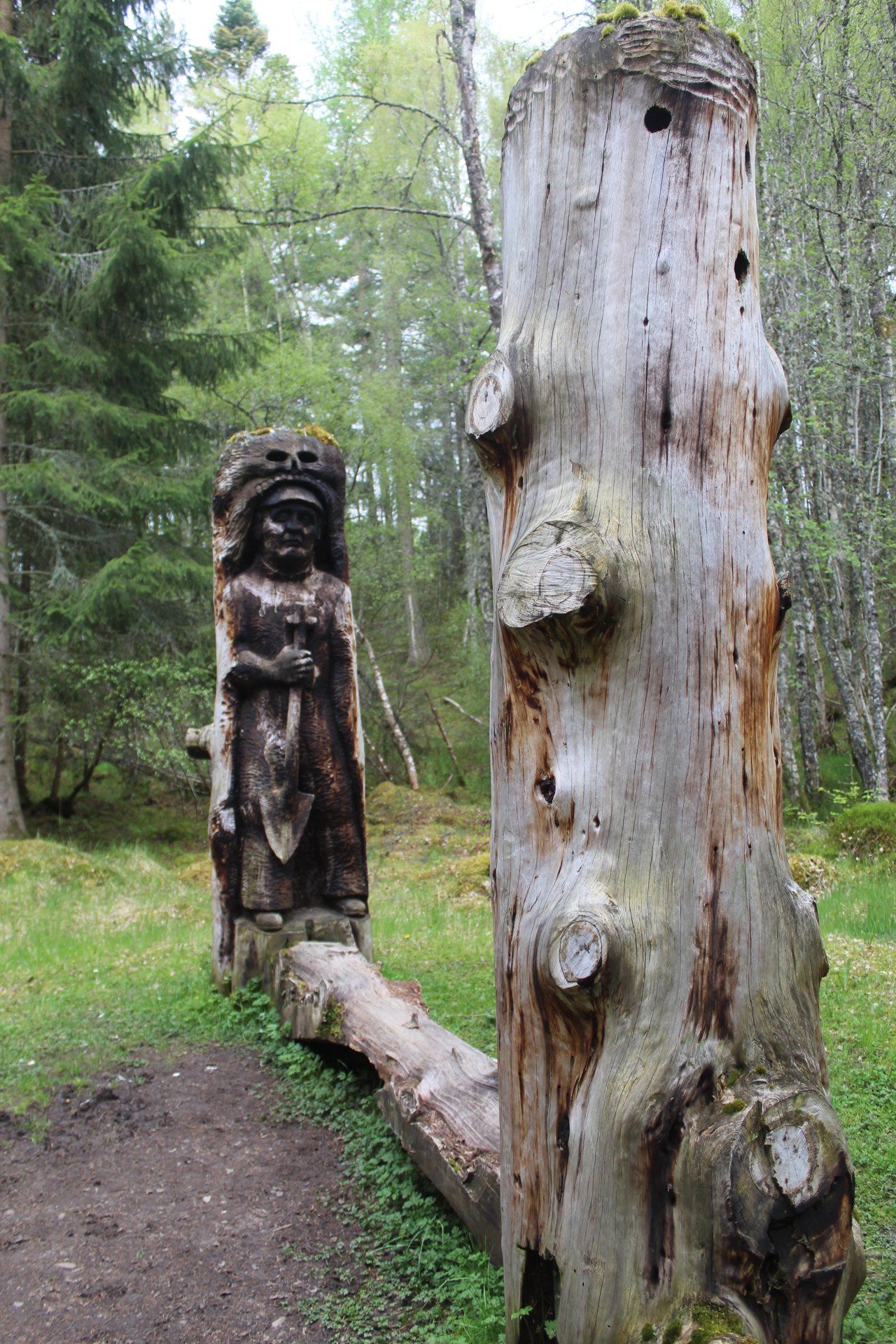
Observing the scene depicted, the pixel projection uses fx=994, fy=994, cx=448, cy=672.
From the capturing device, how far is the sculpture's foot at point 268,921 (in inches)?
249

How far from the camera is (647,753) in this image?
245 centimetres

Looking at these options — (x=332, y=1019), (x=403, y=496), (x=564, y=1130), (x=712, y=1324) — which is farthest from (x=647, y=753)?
(x=403, y=496)

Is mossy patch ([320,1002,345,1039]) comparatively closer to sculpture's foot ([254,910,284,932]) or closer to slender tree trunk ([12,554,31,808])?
sculpture's foot ([254,910,284,932])

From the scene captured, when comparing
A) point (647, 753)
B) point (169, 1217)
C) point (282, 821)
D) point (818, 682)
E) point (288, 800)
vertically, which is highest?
point (818, 682)

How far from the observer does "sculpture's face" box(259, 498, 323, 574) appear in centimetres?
658

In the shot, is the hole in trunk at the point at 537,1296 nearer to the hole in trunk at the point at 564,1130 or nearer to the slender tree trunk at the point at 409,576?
the hole in trunk at the point at 564,1130

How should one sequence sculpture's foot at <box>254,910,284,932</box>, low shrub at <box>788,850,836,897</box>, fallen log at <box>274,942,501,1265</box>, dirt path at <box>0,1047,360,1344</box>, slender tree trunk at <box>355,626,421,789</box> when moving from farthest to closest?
slender tree trunk at <box>355,626,421,789</box> < low shrub at <box>788,850,836,897</box> < sculpture's foot at <box>254,910,284,932</box> < fallen log at <box>274,942,501,1265</box> < dirt path at <box>0,1047,360,1344</box>

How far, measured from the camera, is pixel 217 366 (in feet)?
47.5

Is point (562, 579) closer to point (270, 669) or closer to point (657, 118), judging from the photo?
point (657, 118)

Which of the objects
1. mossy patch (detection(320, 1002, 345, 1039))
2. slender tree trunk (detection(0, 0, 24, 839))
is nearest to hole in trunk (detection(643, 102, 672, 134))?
mossy patch (detection(320, 1002, 345, 1039))

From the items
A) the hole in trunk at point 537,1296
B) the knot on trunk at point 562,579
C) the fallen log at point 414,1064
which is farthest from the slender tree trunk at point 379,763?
the knot on trunk at point 562,579

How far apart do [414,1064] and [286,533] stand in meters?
3.58

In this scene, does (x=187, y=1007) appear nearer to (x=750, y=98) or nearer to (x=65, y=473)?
(x=750, y=98)

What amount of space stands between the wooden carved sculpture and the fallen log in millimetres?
607
